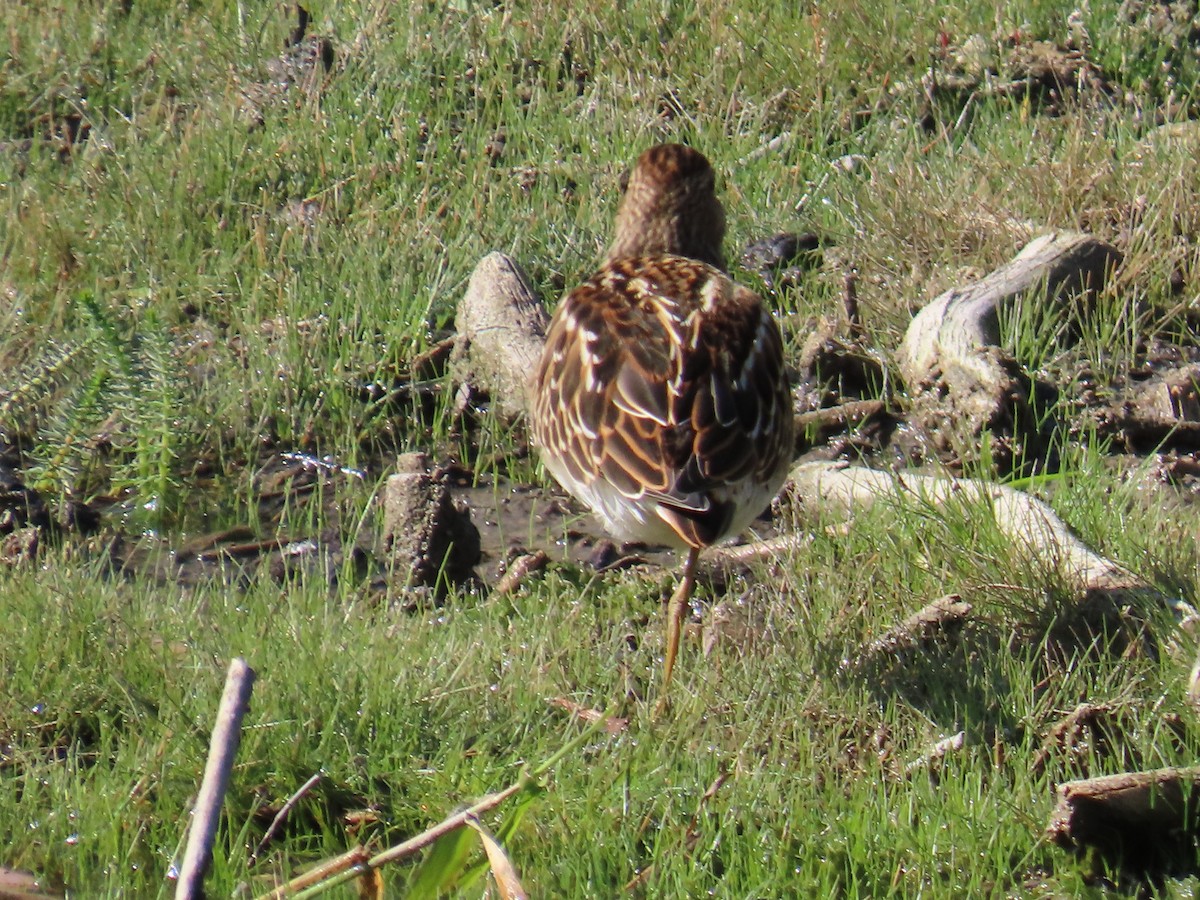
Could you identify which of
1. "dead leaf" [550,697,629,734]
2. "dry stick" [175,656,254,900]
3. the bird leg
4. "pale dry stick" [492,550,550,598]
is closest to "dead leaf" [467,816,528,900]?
"dry stick" [175,656,254,900]

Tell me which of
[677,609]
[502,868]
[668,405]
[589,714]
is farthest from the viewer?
[677,609]

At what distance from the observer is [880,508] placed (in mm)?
5426

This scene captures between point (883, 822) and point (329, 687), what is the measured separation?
1.43m

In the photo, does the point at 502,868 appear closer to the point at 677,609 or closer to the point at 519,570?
the point at 677,609

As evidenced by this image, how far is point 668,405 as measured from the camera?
4.79 meters

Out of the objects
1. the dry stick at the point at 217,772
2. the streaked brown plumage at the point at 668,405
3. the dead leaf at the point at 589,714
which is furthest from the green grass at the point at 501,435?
the dry stick at the point at 217,772

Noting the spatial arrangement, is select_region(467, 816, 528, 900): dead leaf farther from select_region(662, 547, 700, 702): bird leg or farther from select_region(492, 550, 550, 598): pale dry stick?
select_region(492, 550, 550, 598): pale dry stick

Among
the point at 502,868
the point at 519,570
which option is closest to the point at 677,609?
the point at 519,570

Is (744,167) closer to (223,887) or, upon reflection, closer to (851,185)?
(851,185)

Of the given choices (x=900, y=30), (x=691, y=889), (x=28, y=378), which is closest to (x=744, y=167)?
(x=900, y=30)

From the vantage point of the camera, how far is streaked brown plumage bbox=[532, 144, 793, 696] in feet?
15.3

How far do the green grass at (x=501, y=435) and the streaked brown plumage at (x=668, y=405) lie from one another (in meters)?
0.41

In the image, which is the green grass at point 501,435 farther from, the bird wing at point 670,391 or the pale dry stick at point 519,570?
the bird wing at point 670,391

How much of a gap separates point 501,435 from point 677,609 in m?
1.64
